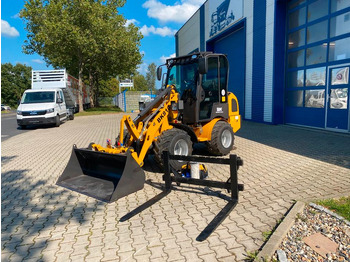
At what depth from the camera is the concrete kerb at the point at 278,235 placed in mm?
2674

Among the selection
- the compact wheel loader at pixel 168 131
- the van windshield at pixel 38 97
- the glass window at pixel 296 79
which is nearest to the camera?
the compact wheel loader at pixel 168 131

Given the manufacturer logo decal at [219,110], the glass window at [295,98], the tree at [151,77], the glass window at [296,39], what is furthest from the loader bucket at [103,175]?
the tree at [151,77]

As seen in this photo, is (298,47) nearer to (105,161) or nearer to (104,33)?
(105,161)

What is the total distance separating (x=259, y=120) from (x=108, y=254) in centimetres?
1233

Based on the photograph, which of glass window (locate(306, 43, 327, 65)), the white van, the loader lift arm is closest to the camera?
the loader lift arm


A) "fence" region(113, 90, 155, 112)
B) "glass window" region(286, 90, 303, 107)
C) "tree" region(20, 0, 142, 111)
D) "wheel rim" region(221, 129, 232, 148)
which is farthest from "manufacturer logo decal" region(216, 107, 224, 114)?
"fence" region(113, 90, 155, 112)

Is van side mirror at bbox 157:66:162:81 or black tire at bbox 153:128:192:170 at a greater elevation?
van side mirror at bbox 157:66:162:81

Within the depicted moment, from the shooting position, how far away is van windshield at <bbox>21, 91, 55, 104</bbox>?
14703mm

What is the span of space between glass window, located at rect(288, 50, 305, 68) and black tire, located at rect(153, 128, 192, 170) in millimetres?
8653

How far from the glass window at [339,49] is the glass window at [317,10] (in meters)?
1.38

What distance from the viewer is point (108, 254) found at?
2912mm

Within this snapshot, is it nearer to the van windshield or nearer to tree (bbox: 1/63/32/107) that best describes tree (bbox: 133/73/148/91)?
tree (bbox: 1/63/32/107)

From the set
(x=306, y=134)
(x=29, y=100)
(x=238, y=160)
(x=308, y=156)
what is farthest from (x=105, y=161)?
(x=29, y=100)

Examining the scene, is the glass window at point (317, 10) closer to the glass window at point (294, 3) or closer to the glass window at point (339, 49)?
the glass window at point (294, 3)
